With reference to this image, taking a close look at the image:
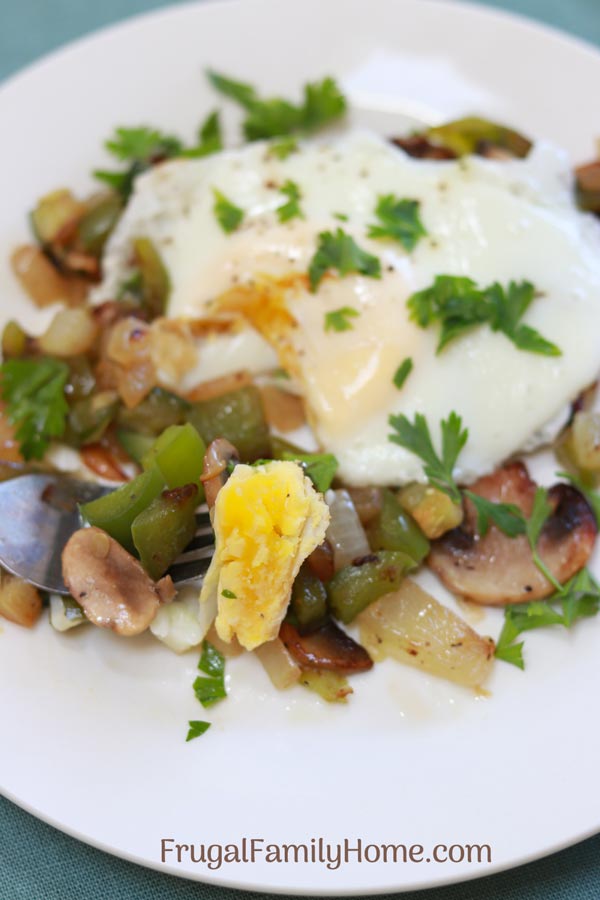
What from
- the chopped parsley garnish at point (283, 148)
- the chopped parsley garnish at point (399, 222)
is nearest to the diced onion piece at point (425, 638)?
the chopped parsley garnish at point (399, 222)

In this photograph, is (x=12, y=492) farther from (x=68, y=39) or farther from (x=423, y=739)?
(x=68, y=39)

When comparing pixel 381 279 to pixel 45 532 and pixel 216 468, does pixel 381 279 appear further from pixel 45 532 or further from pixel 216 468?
pixel 45 532

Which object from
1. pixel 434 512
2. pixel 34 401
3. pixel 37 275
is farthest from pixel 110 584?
pixel 37 275

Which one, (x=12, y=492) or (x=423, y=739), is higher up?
(x=12, y=492)

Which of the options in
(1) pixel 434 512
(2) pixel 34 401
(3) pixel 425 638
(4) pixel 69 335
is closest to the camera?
Result: (3) pixel 425 638

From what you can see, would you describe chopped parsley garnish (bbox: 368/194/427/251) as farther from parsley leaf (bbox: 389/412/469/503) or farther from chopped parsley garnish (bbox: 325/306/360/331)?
parsley leaf (bbox: 389/412/469/503)

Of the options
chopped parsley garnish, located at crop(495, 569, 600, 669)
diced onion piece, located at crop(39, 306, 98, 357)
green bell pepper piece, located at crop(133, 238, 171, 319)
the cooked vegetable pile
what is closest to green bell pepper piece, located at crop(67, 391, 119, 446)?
the cooked vegetable pile

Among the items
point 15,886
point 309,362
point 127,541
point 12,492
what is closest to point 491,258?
point 309,362
